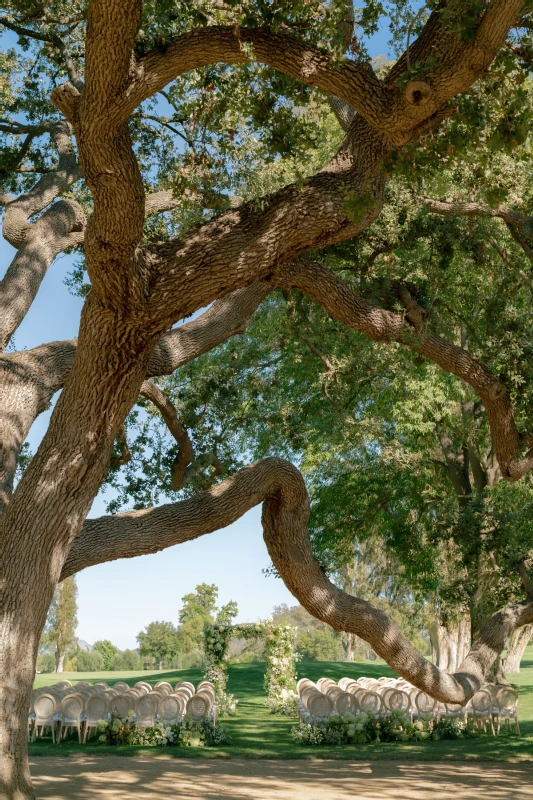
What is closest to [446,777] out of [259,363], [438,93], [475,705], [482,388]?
[482,388]

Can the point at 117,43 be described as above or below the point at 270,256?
above

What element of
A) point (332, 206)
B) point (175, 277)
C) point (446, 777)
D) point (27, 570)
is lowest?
point (446, 777)

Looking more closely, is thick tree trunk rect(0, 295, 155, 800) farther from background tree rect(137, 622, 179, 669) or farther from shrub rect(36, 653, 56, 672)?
shrub rect(36, 653, 56, 672)

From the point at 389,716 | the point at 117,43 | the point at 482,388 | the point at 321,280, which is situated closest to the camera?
the point at 117,43

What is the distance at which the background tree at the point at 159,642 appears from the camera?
53.0 m

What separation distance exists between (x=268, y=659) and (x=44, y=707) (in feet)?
24.6

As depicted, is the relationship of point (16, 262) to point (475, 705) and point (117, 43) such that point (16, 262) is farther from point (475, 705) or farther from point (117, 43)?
point (475, 705)

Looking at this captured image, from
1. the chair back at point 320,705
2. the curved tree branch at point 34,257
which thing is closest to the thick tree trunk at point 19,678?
the curved tree branch at point 34,257

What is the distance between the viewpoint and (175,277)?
5418 mm

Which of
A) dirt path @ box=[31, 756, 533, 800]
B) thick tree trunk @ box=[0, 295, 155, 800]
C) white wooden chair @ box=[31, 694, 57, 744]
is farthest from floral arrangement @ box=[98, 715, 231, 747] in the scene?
thick tree trunk @ box=[0, 295, 155, 800]

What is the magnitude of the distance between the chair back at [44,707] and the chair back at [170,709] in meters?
1.84

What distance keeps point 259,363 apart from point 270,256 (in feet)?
47.3

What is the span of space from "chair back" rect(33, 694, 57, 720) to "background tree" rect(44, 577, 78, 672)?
112 feet

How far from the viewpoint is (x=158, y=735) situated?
13312mm
